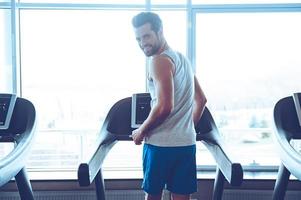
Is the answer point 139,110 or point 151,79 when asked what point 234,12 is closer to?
point 139,110

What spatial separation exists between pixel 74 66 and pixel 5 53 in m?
0.67

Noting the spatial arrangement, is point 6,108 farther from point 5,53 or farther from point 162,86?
point 162,86

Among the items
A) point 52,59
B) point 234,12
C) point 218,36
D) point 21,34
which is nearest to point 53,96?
point 52,59

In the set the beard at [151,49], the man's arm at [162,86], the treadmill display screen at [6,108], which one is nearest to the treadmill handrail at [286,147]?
the man's arm at [162,86]

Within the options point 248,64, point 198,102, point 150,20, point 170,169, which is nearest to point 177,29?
point 248,64

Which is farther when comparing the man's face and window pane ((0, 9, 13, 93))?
window pane ((0, 9, 13, 93))

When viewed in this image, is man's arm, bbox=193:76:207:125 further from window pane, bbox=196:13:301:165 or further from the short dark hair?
window pane, bbox=196:13:301:165

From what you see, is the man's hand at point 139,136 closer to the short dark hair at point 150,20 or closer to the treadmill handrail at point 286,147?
the short dark hair at point 150,20

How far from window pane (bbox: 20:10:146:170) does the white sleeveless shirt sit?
4.99 ft

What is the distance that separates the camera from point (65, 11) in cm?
344

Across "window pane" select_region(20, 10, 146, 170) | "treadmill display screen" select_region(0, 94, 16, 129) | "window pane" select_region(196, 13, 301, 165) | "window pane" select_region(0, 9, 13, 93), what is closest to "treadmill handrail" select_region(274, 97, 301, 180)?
"window pane" select_region(196, 13, 301, 165)

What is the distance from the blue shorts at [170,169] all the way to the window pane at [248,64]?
153 centimetres

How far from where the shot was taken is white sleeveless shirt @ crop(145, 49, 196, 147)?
1.88m

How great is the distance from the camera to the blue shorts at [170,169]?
192cm
